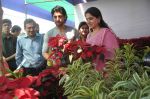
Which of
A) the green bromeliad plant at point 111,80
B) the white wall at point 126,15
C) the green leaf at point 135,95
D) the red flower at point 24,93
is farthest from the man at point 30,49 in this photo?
the white wall at point 126,15

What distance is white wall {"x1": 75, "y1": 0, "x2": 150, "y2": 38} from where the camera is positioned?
12164 mm

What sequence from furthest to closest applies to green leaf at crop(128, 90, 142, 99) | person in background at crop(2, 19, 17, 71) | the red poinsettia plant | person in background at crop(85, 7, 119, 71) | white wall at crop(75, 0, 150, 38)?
white wall at crop(75, 0, 150, 38), person in background at crop(2, 19, 17, 71), person in background at crop(85, 7, 119, 71), the red poinsettia plant, green leaf at crop(128, 90, 142, 99)

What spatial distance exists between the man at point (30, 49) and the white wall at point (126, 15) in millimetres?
7686

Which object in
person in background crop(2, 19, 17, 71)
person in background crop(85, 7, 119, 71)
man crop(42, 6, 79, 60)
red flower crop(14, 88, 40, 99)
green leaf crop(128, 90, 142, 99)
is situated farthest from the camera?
person in background crop(2, 19, 17, 71)

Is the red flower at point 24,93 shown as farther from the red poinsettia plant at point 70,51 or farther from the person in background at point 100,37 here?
the person in background at point 100,37

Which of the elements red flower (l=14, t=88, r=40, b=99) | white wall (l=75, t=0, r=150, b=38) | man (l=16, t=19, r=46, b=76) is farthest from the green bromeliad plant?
white wall (l=75, t=0, r=150, b=38)

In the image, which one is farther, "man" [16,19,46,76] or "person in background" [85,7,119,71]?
"man" [16,19,46,76]

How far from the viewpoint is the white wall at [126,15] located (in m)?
12.2

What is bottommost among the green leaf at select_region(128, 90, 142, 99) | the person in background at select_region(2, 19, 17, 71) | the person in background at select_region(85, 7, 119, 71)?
the person in background at select_region(2, 19, 17, 71)

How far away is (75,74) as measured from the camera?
2.44 m

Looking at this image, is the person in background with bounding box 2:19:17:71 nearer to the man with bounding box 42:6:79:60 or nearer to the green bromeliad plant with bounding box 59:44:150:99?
the man with bounding box 42:6:79:60

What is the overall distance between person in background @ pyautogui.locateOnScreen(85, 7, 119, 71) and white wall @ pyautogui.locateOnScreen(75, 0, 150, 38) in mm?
8906

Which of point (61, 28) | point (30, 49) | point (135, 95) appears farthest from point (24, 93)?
point (30, 49)

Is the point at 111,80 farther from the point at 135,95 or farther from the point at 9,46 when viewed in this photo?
the point at 9,46
